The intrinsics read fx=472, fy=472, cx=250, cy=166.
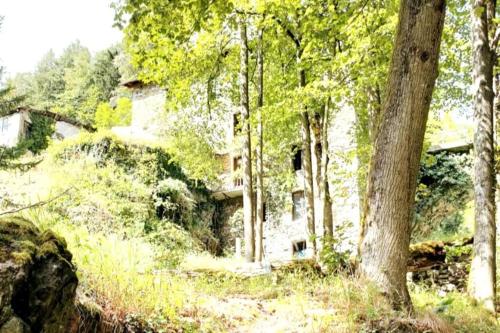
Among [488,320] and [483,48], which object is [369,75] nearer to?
[483,48]

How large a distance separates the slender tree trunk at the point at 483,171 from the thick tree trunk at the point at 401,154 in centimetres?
271

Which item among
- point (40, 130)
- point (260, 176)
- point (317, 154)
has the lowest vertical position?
point (260, 176)

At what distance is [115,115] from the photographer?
112 ft

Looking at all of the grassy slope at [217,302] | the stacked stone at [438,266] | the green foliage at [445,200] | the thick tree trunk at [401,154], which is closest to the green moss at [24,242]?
the grassy slope at [217,302]

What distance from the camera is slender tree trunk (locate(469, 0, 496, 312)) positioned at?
7.09 m

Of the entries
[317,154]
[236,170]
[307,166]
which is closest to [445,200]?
[317,154]

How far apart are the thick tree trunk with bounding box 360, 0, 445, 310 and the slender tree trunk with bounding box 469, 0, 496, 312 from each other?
8.90 feet

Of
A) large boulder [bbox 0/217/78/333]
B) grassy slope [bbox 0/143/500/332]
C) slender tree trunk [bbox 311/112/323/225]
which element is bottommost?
grassy slope [bbox 0/143/500/332]

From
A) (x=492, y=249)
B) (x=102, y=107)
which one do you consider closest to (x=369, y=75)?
(x=492, y=249)

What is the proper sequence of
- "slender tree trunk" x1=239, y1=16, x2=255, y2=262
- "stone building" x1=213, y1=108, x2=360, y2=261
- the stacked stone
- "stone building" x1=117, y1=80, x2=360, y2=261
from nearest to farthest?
1. "slender tree trunk" x1=239, y1=16, x2=255, y2=262
2. the stacked stone
3. "stone building" x1=117, y1=80, x2=360, y2=261
4. "stone building" x1=213, y1=108, x2=360, y2=261

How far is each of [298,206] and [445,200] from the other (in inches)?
234

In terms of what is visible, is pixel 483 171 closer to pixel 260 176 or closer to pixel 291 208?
pixel 260 176

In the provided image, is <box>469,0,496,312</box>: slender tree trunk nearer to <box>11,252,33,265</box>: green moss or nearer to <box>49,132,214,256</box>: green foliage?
<box>11,252,33,265</box>: green moss

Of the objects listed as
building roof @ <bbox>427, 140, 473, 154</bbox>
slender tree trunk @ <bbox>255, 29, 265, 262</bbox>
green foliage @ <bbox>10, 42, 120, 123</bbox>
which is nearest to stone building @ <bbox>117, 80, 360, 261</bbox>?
building roof @ <bbox>427, 140, 473, 154</bbox>
